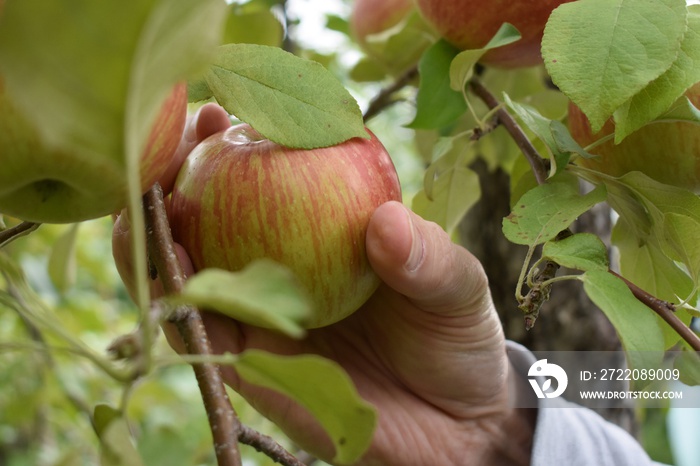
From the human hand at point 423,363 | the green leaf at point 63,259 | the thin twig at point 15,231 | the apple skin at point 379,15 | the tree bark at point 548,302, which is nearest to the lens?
the thin twig at point 15,231

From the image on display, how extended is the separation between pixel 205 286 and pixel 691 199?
1.21ft

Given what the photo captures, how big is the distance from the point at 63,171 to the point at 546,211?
1.00 feet

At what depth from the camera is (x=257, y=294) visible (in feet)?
0.87

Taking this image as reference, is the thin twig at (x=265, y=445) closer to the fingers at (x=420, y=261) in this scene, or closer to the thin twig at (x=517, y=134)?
the fingers at (x=420, y=261)

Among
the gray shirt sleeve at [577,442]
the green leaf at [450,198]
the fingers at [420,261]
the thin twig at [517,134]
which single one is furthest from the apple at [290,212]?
the gray shirt sleeve at [577,442]

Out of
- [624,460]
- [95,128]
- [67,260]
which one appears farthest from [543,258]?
[67,260]

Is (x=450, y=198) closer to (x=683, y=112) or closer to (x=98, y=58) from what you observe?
(x=683, y=112)

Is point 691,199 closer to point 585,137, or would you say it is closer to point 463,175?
point 585,137

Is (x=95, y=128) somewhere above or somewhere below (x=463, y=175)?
above

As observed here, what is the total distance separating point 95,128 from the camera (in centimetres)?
26

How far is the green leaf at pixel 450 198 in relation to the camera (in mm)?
733

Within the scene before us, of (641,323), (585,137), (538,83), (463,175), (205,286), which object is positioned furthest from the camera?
(538,83)

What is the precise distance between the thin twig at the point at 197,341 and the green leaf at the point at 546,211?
21cm

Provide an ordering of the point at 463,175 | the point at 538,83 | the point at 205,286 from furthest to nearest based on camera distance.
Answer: the point at 538,83, the point at 463,175, the point at 205,286
